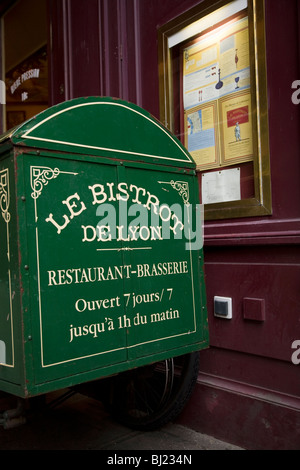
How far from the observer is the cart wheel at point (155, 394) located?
8.81 feet

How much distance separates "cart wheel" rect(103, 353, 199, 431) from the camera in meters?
2.69

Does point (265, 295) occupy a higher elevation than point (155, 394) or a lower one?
higher

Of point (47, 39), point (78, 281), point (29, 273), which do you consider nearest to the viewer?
point (29, 273)

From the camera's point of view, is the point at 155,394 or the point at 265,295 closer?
the point at 265,295

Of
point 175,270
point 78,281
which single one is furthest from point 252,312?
point 78,281

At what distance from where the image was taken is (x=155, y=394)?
2902 mm

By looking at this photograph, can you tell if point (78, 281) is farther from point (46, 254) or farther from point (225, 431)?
point (225, 431)

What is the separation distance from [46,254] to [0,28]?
17.5ft

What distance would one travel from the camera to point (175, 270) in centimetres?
225

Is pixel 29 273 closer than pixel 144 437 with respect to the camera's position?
Yes

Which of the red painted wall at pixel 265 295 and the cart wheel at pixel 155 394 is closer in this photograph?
the red painted wall at pixel 265 295

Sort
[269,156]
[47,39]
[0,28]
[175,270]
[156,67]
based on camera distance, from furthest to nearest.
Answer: [0,28] < [47,39] < [156,67] < [269,156] < [175,270]

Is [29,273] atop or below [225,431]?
atop

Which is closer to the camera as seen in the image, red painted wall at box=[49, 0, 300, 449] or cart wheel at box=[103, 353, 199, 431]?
red painted wall at box=[49, 0, 300, 449]
